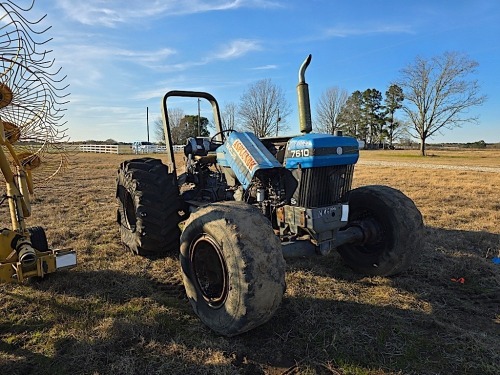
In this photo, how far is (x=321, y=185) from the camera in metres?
3.52

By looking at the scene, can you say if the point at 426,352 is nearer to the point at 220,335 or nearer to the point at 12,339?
the point at 220,335

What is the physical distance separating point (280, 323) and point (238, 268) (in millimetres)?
858

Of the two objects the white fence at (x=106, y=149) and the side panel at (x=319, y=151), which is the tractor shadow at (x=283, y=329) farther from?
the white fence at (x=106, y=149)

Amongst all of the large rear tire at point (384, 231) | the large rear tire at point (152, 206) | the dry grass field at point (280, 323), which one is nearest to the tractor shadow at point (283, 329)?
the dry grass field at point (280, 323)

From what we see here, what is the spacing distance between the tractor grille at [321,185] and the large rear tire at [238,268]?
71 cm

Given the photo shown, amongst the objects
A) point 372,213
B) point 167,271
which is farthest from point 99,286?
point 372,213

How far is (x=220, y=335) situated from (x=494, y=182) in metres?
13.0

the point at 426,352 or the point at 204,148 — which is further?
the point at 204,148

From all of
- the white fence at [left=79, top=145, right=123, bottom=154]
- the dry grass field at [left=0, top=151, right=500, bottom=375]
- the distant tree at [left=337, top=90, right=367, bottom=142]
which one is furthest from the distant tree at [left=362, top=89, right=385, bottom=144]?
the dry grass field at [left=0, top=151, right=500, bottom=375]

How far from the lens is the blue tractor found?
108 inches

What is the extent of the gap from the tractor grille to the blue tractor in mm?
10

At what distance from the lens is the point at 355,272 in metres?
4.43

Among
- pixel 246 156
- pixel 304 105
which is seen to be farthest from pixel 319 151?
pixel 246 156

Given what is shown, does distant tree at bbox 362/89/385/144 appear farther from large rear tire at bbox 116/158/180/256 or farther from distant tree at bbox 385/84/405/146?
large rear tire at bbox 116/158/180/256
